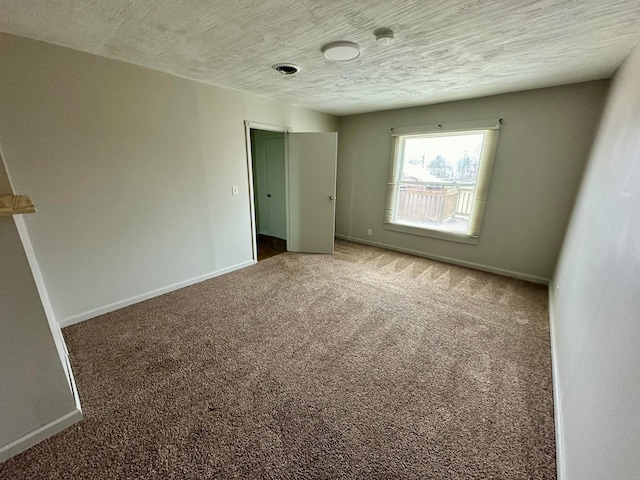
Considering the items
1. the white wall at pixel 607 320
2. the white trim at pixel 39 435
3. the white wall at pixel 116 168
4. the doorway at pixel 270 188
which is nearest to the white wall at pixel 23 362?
the white trim at pixel 39 435

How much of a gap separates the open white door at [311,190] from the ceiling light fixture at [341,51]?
1.83m

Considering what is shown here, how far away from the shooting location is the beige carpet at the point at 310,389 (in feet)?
4.12

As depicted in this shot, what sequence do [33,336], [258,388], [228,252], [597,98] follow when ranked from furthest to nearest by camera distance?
Result: [228,252] < [597,98] < [258,388] < [33,336]

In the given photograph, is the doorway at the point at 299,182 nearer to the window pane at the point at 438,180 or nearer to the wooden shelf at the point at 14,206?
the window pane at the point at 438,180

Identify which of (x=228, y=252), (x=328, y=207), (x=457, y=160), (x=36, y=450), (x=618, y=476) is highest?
(x=457, y=160)

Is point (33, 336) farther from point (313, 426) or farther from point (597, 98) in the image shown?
point (597, 98)

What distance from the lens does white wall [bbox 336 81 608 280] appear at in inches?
108

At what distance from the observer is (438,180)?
384cm

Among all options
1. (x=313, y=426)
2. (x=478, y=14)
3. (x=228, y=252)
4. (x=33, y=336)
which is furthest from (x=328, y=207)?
(x=33, y=336)

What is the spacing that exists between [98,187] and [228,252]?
1535 millimetres

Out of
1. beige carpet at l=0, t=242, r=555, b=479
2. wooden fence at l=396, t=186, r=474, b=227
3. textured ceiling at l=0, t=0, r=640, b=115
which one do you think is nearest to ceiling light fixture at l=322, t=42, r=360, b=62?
textured ceiling at l=0, t=0, r=640, b=115

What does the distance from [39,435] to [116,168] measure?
2025mm

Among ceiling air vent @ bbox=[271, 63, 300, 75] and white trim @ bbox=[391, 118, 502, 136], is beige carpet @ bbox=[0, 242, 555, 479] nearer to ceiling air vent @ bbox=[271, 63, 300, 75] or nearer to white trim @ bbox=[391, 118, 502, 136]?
white trim @ bbox=[391, 118, 502, 136]

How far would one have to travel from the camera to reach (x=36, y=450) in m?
A: 1.30
